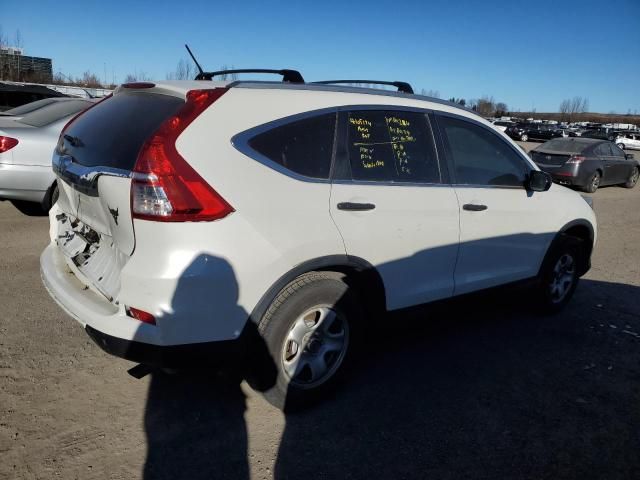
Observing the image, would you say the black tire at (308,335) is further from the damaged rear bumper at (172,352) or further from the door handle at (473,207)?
the door handle at (473,207)

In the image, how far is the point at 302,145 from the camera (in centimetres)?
275

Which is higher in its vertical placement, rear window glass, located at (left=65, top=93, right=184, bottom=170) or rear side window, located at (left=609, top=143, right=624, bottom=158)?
rear side window, located at (left=609, top=143, right=624, bottom=158)

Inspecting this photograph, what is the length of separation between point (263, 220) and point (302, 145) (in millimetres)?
517

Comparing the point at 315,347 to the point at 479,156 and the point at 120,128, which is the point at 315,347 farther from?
the point at 479,156

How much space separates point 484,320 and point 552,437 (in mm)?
1734

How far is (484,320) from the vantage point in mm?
4590

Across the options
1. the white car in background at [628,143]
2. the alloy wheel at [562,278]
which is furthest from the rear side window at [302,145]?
the white car in background at [628,143]

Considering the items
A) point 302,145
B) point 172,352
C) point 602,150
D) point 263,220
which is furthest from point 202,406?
point 602,150

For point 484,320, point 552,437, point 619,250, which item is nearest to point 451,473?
point 552,437

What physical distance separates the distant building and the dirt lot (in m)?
36.4

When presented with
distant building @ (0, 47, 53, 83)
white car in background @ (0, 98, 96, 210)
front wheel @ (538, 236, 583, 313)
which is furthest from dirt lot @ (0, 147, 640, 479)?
distant building @ (0, 47, 53, 83)

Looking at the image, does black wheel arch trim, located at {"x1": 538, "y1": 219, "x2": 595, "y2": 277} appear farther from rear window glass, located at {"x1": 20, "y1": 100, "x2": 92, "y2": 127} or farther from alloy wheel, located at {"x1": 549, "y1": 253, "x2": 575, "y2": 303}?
rear window glass, located at {"x1": 20, "y1": 100, "x2": 92, "y2": 127}

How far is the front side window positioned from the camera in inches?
139

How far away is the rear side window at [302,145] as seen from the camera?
8.61 ft
